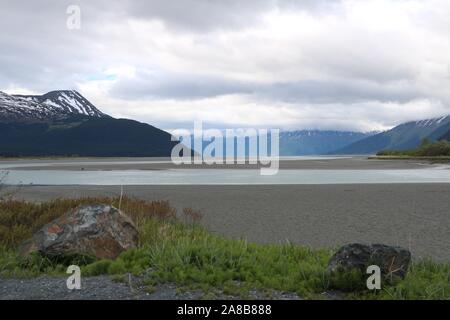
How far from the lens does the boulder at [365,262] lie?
7535 millimetres

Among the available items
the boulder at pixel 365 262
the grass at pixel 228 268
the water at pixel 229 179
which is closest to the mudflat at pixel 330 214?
the grass at pixel 228 268

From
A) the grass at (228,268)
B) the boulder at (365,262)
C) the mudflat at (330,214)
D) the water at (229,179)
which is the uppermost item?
the boulder at (365,262)

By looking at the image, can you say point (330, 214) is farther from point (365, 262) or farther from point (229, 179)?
point (229, 179)

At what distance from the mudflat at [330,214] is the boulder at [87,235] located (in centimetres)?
539

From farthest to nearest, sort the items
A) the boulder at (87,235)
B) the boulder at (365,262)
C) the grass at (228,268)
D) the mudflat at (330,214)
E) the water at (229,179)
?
the water at (229,179) → the mudflat at (330,214) → the boulder at (87,235) → the boulder at (365,262) → the grass at (228,268)

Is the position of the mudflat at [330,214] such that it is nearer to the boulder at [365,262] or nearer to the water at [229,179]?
the boulder at [365,262]

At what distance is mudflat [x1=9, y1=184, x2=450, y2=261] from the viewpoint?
14.3 metres

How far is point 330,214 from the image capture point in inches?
783

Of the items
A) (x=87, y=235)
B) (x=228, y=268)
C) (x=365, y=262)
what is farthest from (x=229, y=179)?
(x=365, y=262)

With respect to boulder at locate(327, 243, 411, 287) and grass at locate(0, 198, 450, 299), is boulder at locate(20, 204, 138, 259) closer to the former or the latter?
grass at locate(0, 198, 450, 299)

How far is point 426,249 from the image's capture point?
12.6 meters

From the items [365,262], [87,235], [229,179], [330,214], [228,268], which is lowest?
[229,179]

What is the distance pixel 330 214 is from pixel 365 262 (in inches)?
484
